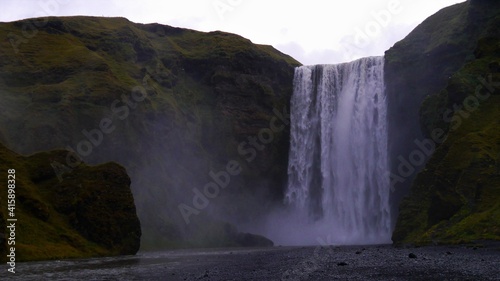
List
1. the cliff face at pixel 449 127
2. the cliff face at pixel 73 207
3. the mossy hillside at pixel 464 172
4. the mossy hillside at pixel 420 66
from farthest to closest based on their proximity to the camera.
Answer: the mossy hillside at pixel 420 66
the cliff face at pixel 449 127
the cliff face at pixel 73 207
the mossy hillside at pixel 464 172

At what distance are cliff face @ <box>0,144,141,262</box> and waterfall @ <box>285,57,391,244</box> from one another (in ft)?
103

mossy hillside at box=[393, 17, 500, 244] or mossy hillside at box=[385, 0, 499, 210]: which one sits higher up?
mossy hillside at box=[385, 0, 499, 210]

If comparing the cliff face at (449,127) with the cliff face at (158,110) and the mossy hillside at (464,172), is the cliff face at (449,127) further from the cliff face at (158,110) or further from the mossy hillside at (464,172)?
the cliff face at (158,110)

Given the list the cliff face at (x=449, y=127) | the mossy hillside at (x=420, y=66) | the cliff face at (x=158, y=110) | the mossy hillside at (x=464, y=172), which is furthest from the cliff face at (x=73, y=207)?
the mossy hillside at (x=420, y=66)

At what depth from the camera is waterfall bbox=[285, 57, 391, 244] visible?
228 feet

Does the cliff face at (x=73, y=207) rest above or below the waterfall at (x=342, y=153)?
below

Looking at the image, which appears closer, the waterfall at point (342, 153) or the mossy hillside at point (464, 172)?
the mossy hillside at point (464, 172)

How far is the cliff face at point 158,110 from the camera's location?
65.6 m

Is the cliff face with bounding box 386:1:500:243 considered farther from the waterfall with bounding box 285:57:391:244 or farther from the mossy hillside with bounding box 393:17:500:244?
the waterfall with bounding box 285:57:391:244

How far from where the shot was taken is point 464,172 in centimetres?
4316

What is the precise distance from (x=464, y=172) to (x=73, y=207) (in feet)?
104

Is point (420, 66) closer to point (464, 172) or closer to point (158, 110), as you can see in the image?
point (464, 172)

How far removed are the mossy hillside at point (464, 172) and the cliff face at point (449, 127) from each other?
0.25 feet

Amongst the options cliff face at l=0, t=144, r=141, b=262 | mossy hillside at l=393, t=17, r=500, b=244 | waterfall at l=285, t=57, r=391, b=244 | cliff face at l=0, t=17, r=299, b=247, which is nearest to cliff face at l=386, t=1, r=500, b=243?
mossy hillside at l=393, t=17, r=500, b=244
